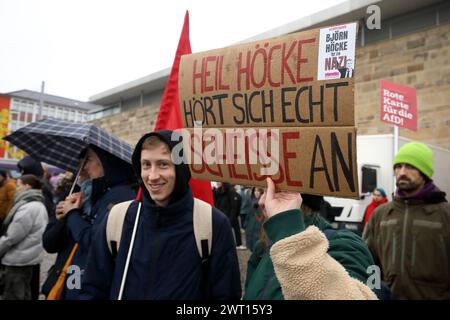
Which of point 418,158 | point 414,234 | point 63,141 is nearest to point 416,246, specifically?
point 414,234

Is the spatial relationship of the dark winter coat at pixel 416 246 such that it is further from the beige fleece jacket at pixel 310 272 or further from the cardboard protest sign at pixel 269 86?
the cardboard protest sign at pixel 269 86

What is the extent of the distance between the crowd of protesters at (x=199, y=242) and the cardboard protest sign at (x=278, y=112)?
11 cm

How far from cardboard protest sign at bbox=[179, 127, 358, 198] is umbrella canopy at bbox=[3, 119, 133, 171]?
130cm

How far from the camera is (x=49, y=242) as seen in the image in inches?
99.5

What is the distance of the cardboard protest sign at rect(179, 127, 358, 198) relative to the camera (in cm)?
124

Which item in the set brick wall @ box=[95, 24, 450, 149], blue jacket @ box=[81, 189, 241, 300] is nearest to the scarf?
blue jacket @ box=[81, 189, 241, 300]

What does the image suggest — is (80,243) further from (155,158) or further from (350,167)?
(350,167)

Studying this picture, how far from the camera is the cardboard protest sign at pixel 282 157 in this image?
4.08 feet

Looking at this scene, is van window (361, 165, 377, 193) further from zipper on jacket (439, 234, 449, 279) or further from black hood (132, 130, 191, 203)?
black hood (132, 130, 191, 203)

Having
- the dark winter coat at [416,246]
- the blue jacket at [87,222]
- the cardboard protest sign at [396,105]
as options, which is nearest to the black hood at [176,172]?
the blue jacket at [87,222]

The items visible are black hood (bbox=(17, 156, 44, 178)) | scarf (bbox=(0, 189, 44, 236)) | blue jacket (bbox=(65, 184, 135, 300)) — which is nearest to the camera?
blue jacket (bbox=(65, 184, 135, 300))

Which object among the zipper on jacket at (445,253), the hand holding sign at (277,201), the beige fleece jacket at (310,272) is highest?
the hand holding sign at (277,201)

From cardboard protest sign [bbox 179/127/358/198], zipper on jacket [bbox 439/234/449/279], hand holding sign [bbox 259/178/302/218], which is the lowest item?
zipper on jacket [bbox 439/234/449/279]
